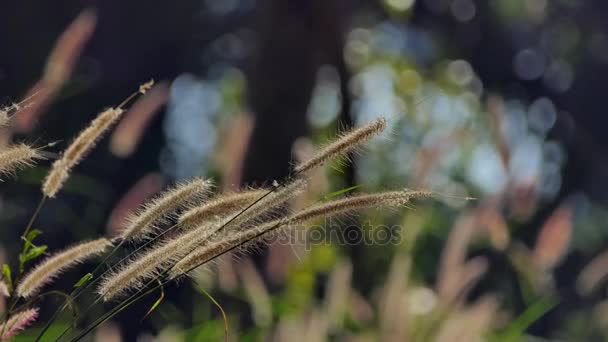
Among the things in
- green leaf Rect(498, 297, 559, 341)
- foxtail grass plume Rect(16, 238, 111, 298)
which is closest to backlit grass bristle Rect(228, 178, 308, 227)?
foxtail grass plume Rect(16, 238, 111, 298)

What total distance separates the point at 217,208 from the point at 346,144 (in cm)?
19

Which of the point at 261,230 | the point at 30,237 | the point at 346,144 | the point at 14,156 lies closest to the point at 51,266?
the point at 30,237

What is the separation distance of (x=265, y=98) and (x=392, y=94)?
5.66ft

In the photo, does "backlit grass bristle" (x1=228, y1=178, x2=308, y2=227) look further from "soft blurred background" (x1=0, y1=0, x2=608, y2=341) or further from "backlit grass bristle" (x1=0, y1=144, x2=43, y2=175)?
"backlit grass bristle" (x1=0, y1=144, x2=43, y2=175)

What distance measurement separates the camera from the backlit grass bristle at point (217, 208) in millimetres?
1312

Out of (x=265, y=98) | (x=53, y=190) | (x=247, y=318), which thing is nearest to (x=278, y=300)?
(x=247, y=318)

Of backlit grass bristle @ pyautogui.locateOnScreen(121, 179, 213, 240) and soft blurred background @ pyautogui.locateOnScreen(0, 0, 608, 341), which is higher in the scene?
backlit grass bristle @ pyautogui.locateOnScreen(121, 179, 213, 240)

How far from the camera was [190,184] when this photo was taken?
4.39 feet

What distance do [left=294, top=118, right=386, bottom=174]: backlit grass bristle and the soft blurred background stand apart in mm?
66

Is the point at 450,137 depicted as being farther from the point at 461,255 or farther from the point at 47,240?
the point at 47,240

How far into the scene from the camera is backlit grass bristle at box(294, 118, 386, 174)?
126cm

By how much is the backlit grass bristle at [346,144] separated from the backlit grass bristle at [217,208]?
0.28ft

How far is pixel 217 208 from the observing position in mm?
1312

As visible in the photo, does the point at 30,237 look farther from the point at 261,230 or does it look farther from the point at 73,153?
the point at 261,230
